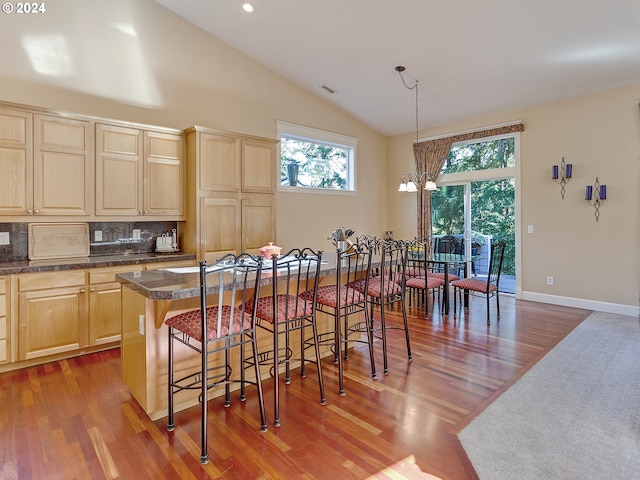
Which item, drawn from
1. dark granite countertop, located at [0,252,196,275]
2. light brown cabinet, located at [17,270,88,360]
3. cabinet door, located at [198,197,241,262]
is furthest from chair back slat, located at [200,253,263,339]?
cabinet door, located at [198,197,241,262]

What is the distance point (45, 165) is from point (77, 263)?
0.96m

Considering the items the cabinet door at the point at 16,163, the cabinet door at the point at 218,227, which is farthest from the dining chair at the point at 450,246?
the cabinet door at the point at 16,163

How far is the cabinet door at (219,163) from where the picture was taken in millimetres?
4246

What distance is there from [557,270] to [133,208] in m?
5.70

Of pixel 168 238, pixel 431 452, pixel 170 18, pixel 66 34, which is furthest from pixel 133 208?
pixel 431 452

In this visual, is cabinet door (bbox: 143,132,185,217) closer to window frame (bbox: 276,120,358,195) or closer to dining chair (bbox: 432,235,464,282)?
window frame (bbox: 276,120,358,195)

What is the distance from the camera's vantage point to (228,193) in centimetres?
446

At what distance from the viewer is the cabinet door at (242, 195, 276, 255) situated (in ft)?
15.1

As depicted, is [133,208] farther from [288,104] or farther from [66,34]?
[288,104]

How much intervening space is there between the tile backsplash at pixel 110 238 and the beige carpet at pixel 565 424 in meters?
3.84

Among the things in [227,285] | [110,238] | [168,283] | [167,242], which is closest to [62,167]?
[110,238]

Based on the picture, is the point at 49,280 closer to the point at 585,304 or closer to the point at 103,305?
the point at 103,305

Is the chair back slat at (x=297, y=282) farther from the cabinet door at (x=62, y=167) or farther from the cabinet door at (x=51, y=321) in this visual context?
the cabinet door at (x=62, y=167)

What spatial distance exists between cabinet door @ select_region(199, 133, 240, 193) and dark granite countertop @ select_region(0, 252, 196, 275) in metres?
0.89
